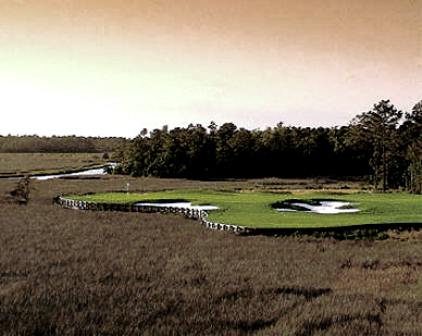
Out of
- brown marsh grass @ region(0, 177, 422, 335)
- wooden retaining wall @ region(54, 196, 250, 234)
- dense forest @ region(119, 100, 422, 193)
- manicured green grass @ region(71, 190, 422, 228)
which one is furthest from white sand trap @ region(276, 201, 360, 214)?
dense forest @ region(119, 100, 422, 193)

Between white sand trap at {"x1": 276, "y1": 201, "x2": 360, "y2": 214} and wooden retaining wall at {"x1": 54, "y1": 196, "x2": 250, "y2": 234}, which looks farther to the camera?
white sand trap at {"x1": 276, "y1": 201, "x2": 360, "y2": 214}

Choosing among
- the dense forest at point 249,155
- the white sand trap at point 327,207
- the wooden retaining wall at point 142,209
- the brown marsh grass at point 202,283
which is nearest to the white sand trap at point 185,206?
the wooden retaining wall at point 142,209

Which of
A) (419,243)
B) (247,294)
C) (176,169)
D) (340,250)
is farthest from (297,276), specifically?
(176,169)

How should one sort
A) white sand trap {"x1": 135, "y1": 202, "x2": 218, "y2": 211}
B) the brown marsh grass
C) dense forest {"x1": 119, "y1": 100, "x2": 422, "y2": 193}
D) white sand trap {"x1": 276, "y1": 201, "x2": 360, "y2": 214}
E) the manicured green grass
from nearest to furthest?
the brown marsh grass, the manicured green grass, white sand trap {"x1": 276, "y1": 201, "x2": 360, "y2": 214}, white sand trap {"x1": 135, "y1": 202, "x2": 218, "y2": 211}, dense forest {"x1": 119, "y1": 100, "x2": 422, "y2": 193}

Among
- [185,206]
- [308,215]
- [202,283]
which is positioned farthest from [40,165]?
[202,283]

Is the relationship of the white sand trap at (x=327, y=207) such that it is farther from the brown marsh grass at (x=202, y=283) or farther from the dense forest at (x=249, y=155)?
the dense forest at (x=249, y=155)

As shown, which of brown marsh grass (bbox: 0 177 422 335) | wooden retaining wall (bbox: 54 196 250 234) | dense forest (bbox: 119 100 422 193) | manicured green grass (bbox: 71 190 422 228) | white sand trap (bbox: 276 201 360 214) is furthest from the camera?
dense forest (bbox: 119 100 422 193)

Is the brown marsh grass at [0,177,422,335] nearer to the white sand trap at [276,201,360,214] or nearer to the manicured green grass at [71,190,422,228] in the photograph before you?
the manicured green grass at [71,190,422,228]

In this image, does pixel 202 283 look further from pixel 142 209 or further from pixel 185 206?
pixel 185 206
